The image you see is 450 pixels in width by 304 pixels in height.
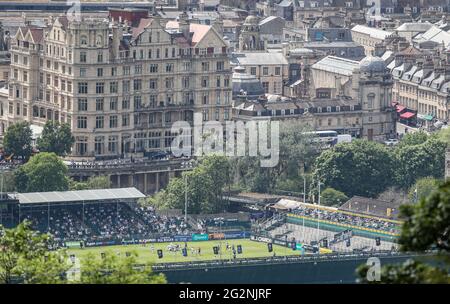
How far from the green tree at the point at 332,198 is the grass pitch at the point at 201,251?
7077 millimetres

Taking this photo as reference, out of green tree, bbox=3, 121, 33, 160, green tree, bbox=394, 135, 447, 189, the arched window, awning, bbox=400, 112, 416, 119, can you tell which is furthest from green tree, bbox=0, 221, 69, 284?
awning, bbox=400, 112, 416, 119

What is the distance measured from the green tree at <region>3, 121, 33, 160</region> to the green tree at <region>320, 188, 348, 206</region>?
13.1 m

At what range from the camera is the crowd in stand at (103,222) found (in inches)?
3684

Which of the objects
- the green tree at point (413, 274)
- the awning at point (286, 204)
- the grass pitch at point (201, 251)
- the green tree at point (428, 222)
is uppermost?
the green tree at point (428, 222)

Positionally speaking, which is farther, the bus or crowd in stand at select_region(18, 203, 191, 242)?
the bus

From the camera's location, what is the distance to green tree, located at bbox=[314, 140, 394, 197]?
10400cm

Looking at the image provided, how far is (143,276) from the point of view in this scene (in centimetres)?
4066

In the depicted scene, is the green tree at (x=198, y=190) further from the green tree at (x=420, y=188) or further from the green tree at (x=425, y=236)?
the green tree at (x=425, y=236)

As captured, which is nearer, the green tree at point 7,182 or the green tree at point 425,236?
the green tree at point 425,236

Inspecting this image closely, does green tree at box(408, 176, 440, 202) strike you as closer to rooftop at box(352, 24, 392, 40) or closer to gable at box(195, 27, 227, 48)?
gable at box(195, 27, 227, 48)

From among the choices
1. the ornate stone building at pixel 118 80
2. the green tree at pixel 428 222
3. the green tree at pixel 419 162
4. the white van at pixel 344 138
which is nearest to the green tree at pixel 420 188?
the green tree at pixel 419 162

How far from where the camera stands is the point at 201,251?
92.6 metres

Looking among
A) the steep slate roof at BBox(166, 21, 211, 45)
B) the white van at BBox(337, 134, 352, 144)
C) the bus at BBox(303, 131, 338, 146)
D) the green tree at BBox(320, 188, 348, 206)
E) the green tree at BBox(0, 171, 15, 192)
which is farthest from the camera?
the white van at BBox(337, 134, 352, 144)

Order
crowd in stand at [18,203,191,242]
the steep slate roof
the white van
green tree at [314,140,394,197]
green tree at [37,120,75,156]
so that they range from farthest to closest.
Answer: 1. the white van
2. the steep slate roof
3. green tree at [37,120,75,156]
4. green tree at [314,140,394,197]
5. crowd in stand at [18,203,191,242]
